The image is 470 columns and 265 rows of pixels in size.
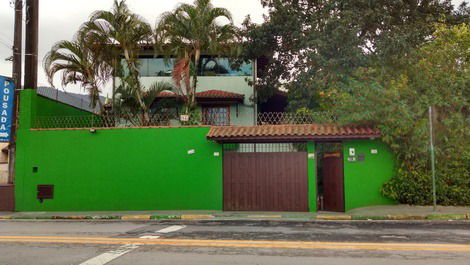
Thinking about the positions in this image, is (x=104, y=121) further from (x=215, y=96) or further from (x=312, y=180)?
(x=312, y=180)

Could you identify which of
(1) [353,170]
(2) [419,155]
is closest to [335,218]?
(1) [353,170]

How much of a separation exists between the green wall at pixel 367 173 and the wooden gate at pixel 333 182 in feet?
0.67

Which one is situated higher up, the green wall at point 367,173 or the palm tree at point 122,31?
the palm tree at point 122,31

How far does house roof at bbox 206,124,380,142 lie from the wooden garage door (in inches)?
27.5

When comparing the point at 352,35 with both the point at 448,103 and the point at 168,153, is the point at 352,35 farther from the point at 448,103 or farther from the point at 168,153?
the point at 168,153

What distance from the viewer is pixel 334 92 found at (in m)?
14.3

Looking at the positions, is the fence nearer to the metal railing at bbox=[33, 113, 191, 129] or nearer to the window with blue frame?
the metal railing at bbox=[33, 113, 191, 129]

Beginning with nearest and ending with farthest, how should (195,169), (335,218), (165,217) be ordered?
(335,218)
(165,217)
(195,169)

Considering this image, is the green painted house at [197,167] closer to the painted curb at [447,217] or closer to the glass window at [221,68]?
the painted curb at [447,217]

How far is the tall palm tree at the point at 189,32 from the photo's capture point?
16266 millimetres

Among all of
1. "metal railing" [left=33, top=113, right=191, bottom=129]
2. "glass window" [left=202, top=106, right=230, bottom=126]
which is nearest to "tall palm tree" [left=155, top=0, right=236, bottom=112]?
"metal railing" [left=33, top=113, right=191, bottom=129]

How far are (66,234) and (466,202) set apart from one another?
1142 centimetres

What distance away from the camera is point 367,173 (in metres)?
12.8

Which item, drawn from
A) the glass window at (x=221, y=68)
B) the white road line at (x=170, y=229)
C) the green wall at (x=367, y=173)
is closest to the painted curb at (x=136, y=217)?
the white road line at (x=170, y=229)
